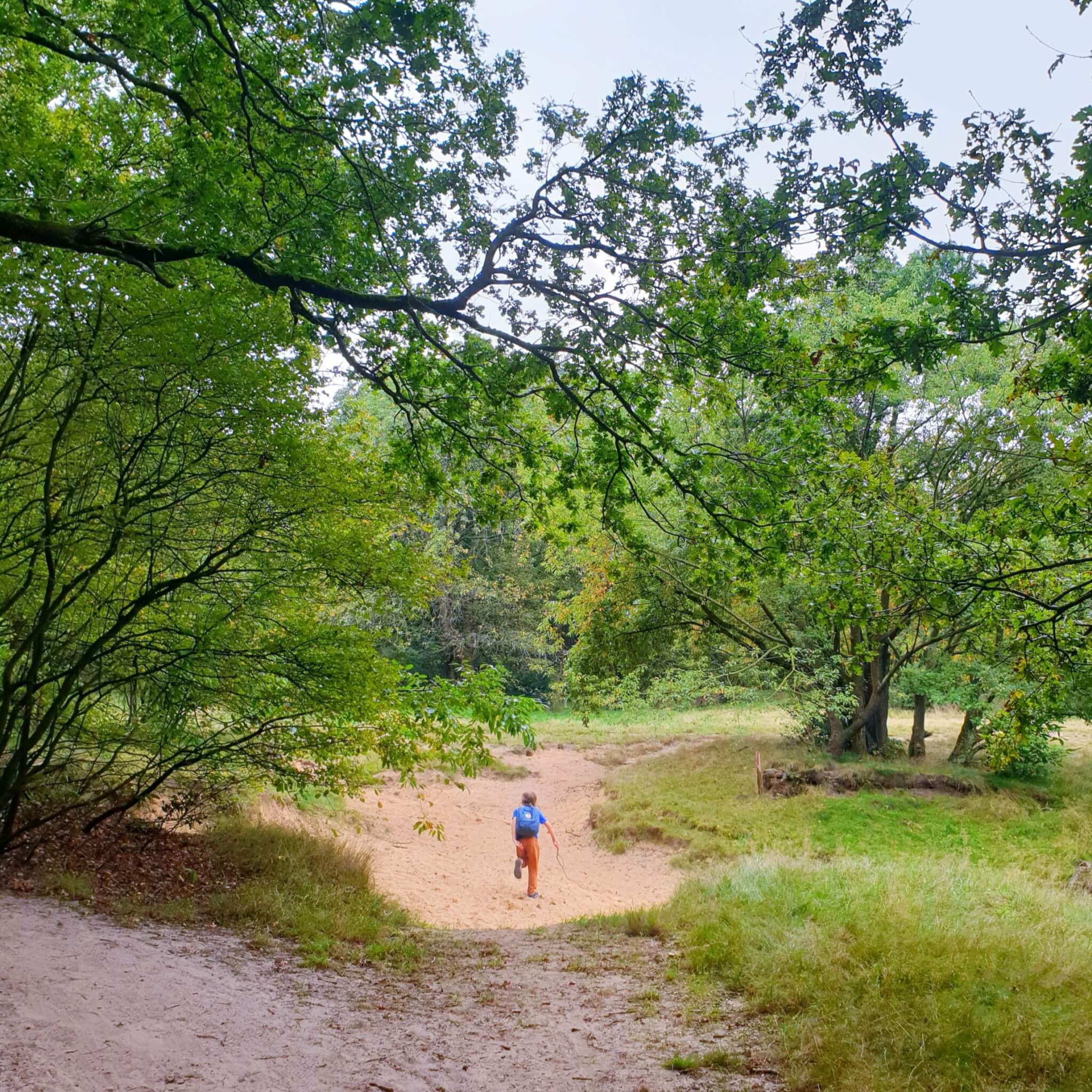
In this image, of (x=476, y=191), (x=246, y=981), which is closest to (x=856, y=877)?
(x=246, y=981)

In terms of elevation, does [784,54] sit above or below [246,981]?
above

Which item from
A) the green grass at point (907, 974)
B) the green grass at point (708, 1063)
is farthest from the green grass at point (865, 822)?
the green grass at point (708, 1063)

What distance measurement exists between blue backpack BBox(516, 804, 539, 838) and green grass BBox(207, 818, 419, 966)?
2967 millimetres

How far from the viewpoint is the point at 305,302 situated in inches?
269

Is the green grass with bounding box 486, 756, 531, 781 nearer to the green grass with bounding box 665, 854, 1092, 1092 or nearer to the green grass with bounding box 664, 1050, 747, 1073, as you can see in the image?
the green grass with bounding box 665, 854, 1092, 1092

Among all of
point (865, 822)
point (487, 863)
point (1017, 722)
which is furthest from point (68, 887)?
point (865, 822)

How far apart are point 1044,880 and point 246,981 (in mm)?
9810

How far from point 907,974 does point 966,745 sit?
14101 millimetres

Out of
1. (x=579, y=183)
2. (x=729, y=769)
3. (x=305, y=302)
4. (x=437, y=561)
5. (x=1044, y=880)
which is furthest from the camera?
(x=729, y=769)

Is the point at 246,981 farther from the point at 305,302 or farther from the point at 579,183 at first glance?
the point at 579,183

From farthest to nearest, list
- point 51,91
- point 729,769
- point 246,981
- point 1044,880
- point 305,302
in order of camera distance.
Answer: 1. point 729,769
2. point 1044,880
3. point 305,302
4. point 51,91
5. point 246,981

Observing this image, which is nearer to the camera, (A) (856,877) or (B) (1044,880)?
(A) (856,877)

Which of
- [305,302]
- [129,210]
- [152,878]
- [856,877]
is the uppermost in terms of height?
[305,302]

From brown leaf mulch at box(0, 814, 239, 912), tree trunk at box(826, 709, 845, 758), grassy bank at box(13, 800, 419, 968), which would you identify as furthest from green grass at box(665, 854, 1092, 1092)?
tree trunk at box(826, 709, 845, 758)
